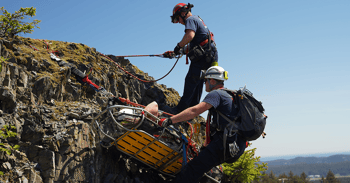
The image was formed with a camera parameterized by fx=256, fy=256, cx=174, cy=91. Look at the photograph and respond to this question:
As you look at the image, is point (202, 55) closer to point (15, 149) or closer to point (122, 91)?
point (122, 91)

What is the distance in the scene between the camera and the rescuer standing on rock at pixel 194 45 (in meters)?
7.68

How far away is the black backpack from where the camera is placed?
550cm

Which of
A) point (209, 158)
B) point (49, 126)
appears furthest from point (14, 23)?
point (209, 158)

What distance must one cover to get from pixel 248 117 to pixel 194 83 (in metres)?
3.25

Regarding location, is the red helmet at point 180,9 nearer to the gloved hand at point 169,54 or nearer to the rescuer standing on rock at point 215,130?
the gloved hand at point 169,54

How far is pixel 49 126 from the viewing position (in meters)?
6.68

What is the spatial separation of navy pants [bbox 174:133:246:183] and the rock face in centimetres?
197

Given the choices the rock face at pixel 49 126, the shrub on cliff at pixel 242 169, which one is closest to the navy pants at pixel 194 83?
the rock face at pixel 49 126

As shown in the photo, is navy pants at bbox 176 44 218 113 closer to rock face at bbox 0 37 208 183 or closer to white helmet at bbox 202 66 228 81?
white helmet at bbox 202 66 228 81

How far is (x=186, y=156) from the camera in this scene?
6551 mm

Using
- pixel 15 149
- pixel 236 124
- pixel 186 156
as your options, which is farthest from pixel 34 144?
pixel 236 124

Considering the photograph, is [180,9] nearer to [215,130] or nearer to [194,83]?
[194,83]

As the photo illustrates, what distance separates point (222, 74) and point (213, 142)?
1.59 m

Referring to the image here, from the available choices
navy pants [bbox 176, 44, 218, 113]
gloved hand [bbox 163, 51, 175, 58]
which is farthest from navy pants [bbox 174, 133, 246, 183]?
gloved hand [bbox 163, 51, 175, 58]
